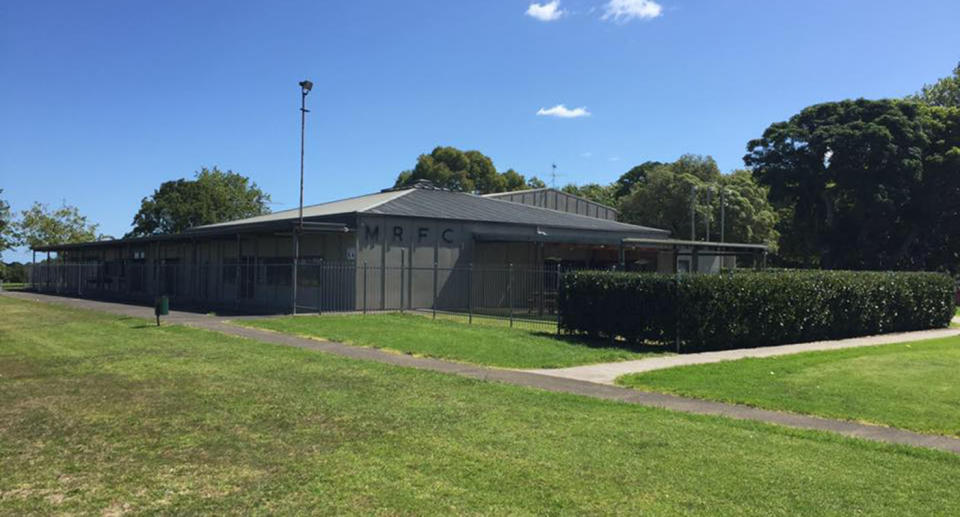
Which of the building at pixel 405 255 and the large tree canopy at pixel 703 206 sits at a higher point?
the large tree canopy at pixel 703 206

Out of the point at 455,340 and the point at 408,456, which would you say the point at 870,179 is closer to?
the point at 455,340

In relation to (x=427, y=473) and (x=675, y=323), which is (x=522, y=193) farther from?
(x=427, y=473)

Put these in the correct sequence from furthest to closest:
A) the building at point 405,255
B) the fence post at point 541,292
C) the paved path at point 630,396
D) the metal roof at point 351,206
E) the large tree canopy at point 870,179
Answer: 1. the large tree canopy at point 870,179
2. the metal roof at point 351,206
3. the building at point 405,255
4. the fence post at point 541,292
5. the paved path at point 630,396

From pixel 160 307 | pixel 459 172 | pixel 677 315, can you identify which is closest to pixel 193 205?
pixel 459 172

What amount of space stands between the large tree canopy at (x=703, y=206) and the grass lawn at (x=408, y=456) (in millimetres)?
44685

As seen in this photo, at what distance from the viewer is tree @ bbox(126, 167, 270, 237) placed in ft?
230

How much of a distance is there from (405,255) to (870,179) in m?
30.8

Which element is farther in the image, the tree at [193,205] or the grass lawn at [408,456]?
the tree at [193,205]

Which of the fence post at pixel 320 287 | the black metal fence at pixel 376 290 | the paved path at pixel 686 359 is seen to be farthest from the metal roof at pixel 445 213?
the paved path at pixel 686 359

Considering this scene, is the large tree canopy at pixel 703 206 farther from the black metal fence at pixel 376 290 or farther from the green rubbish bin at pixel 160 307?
the green rubbish bin at pixel 160 307

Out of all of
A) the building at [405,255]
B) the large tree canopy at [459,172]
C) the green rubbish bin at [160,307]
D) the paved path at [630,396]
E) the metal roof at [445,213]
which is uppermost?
the large tree canopy at [459,172]

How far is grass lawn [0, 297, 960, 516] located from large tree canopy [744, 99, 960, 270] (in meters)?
41.2

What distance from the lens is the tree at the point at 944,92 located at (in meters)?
53.4

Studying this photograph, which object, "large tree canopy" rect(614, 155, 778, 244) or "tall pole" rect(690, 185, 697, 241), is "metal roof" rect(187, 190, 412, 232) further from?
"large tree canopy" rect(614, 155, 778, 244)
